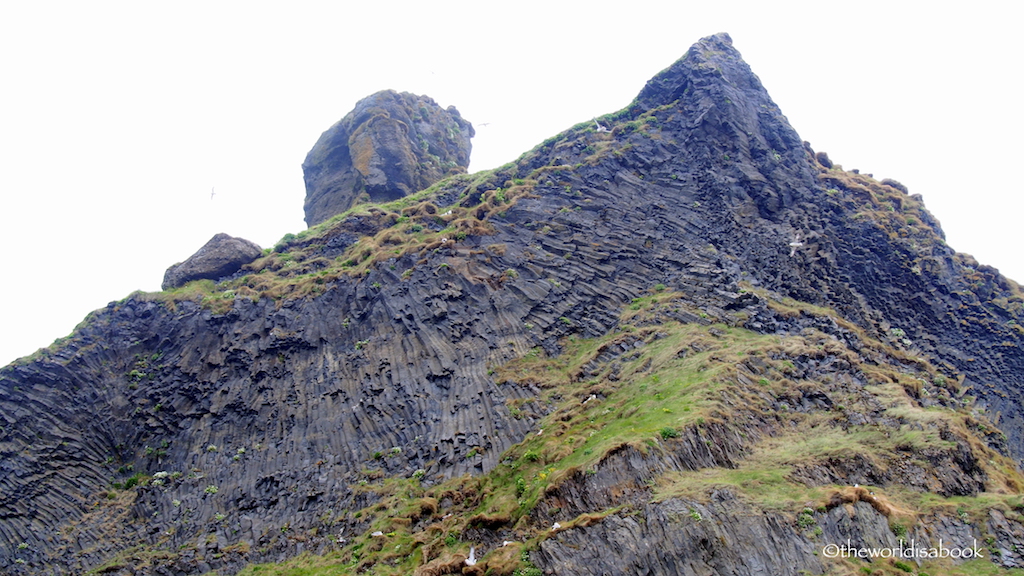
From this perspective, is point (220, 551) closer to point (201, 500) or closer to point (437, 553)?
point (201, 500)

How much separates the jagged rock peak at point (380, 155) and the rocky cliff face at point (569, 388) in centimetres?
1218

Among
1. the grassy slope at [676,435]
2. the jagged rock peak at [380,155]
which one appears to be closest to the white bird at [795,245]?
the grassy slope at [676,435]

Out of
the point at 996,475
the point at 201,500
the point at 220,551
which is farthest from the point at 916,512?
the point at 201,500

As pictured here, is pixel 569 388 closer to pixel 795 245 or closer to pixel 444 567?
pixel 444 567

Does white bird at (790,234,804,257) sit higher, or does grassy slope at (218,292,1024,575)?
white bird at (790,234,804,257)

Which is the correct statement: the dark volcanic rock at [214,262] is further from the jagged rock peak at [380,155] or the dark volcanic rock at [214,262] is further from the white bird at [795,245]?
the white bird at [795,245]

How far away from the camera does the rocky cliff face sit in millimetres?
20484

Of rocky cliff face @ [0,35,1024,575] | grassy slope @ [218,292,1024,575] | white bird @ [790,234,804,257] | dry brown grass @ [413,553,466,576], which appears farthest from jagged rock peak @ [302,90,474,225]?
dry brown grass @ [413,553,466,576]

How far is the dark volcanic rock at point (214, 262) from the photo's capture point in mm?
41125

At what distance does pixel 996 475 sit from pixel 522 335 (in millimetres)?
20671

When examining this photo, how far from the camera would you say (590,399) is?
28.7m

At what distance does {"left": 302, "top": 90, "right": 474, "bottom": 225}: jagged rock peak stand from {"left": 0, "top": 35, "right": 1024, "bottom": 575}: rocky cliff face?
12.2 m

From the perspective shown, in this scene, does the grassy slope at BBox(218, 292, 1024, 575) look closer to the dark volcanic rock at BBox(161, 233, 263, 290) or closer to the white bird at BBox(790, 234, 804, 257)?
the white bird at BBox(790, 234, 804, 257)

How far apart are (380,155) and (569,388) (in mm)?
37219
